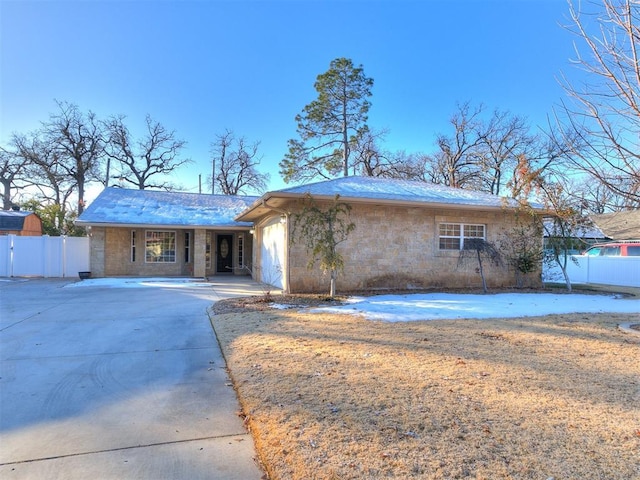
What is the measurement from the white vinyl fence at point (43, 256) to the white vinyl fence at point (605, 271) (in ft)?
65.6

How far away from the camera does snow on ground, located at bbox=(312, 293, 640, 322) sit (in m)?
8.18

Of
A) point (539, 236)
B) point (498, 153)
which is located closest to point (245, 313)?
Result: point (539, 236)

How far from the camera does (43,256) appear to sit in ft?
56.4

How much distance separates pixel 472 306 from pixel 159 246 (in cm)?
1393

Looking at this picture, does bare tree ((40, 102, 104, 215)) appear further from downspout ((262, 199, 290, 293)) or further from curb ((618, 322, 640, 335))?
curb ((618, 322, 640, 335))

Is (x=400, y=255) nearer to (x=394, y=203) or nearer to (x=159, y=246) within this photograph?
(x=394, y=203)

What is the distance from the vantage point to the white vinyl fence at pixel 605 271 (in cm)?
1616

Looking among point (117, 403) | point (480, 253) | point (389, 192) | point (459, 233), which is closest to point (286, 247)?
point (389, 192)

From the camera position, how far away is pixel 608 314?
855 centimetres

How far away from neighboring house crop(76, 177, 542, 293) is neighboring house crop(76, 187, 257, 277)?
4cm

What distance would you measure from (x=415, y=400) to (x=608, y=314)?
7462 millimetres

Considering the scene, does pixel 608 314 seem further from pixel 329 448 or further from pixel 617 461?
pixel 329 448

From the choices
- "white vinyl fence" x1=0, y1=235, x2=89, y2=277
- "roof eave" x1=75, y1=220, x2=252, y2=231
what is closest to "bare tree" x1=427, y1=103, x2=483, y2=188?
"roof eave" x1=75, y1=220, x2=252, y2=231

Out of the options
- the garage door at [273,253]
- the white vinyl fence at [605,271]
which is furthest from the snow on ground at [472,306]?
the white vinyl fence at [605,271]
